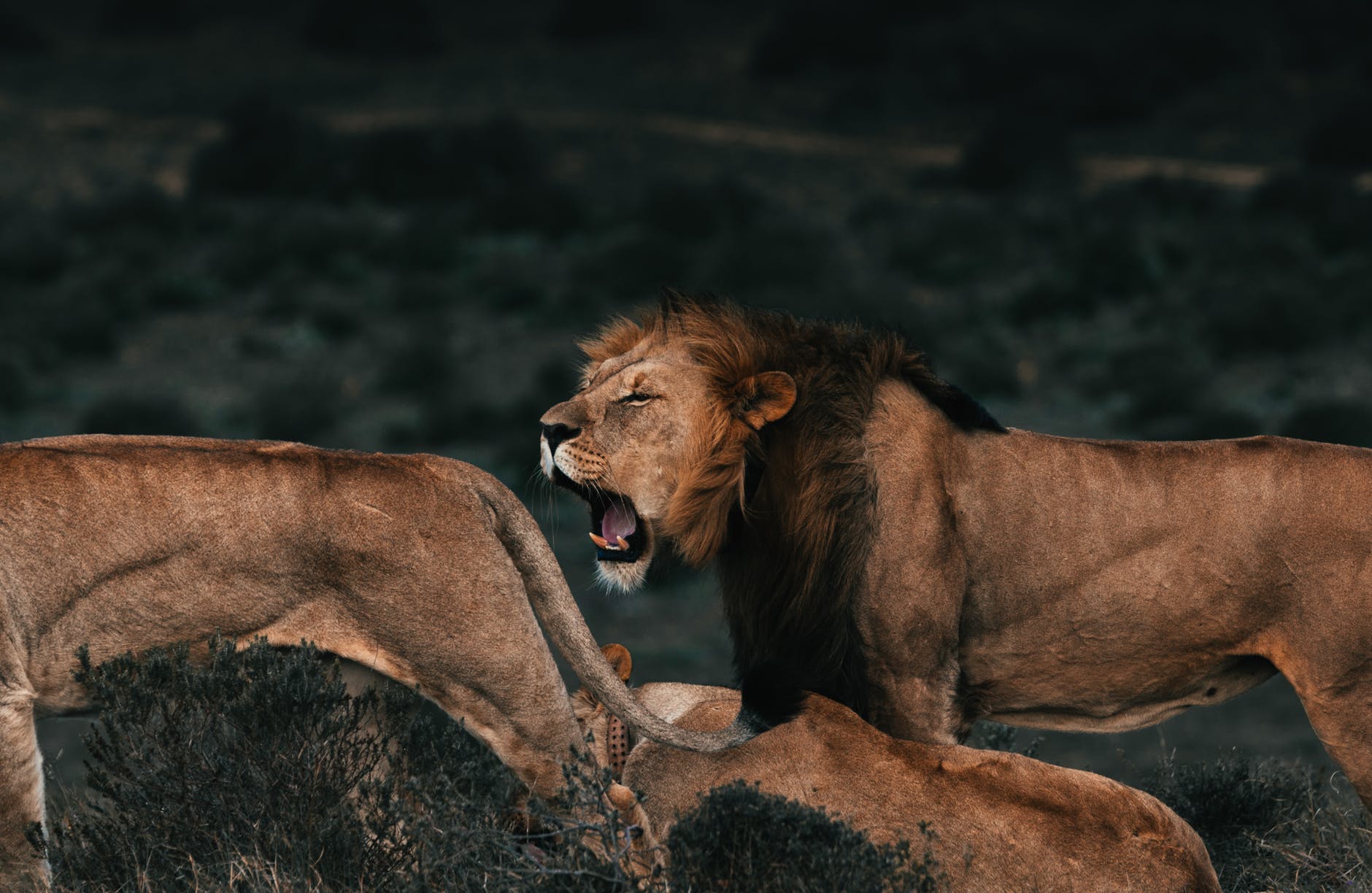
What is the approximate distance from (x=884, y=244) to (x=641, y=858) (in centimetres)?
2093

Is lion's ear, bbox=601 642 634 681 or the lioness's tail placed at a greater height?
the lioness's tail

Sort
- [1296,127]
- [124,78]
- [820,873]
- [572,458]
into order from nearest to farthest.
A: [820,873], [572,458], [1296,127], [124,78]

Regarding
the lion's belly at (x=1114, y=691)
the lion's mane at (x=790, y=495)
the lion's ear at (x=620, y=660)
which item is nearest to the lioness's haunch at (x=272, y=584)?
the lion's ear at (x=620, y=660)

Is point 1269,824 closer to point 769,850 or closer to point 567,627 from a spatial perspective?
point 769,850

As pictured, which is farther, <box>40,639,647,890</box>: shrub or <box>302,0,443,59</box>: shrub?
<box>302,0,443,59</box>: shrub

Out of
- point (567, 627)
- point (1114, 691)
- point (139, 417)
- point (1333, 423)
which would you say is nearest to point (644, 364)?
point (567, 627)

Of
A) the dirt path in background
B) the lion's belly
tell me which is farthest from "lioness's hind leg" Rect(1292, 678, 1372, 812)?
the dirt path in background

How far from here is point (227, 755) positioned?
4.89 metres

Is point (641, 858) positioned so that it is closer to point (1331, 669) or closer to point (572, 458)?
point (572, 458)

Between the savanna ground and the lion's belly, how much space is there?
7.54 meters

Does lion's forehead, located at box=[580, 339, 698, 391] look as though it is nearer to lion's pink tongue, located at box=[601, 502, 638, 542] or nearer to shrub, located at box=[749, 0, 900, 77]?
lion's pink tongue, located at box=[601, 502, 638, 542]

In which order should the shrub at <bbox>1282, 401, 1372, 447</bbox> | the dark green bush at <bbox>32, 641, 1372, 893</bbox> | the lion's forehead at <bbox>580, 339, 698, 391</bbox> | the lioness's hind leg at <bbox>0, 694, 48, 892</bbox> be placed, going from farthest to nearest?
1. the shrub at <bbox>1282, 401, 1372, 447</bbox>
2. the lion's forehead at <bbox>580, 339, 698, 391</bbox>
3. the lioness's hind leg at <bbox>0, 694, 48, 892</bbox>
4. the dark green bush at <bbox>32, 641, 1372, 893</bbox>

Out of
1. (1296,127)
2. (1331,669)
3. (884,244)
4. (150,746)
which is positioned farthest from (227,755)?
(1296,127)

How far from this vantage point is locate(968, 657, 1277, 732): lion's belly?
17.2 feet
